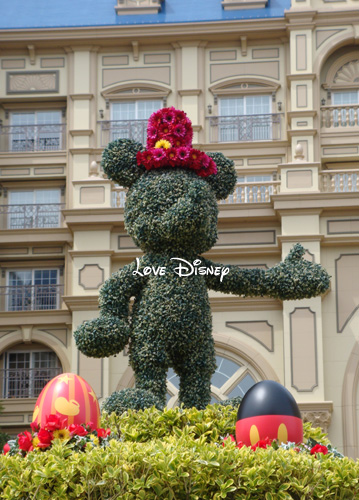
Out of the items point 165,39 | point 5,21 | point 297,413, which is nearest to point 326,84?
point 165,39

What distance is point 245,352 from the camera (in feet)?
66.1

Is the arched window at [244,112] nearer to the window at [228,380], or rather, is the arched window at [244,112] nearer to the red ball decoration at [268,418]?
the window at [228,380]

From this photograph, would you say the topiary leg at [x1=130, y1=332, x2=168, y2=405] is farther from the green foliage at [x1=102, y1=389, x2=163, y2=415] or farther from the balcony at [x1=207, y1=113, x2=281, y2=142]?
the balcony at [x1=207, y1=113, x2=281, y2=142]

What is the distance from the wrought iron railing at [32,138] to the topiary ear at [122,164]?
13.7 metres

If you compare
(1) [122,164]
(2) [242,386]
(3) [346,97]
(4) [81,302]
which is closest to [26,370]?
(4) [81,302]

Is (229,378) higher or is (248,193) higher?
(248,193)

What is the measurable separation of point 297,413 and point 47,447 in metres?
2.12

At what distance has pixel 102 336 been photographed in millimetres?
10453

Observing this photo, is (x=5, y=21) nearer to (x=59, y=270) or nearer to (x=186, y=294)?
(x=59, y=270)

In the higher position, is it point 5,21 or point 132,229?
point 5,21

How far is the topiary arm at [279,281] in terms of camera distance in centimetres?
1102

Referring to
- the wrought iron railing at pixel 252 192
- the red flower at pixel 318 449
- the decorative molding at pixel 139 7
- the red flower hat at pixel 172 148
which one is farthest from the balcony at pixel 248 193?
the red flower at pixel 318 449

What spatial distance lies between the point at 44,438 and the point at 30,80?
17291 mm

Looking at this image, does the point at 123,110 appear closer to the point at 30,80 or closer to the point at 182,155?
the point at 30,80
